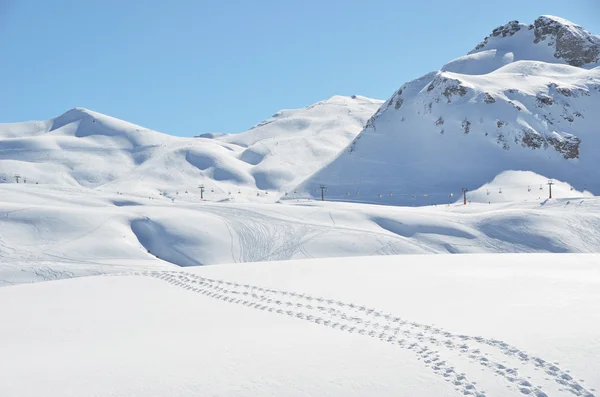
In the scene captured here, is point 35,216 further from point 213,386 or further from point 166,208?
point 213,386

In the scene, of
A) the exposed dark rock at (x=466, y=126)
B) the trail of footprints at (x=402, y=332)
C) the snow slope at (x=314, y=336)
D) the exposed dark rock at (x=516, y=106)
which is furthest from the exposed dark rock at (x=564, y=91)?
the trail of footprints at (x=402, y=332)

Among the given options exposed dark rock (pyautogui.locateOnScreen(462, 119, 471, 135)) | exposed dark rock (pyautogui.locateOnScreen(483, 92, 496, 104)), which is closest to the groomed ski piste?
exposed dark rock (pyautogui.locateOnScreen(462, 119, 471, 135))

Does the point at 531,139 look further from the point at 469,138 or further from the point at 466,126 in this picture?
the point at 466,126

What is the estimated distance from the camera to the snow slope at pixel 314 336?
7.21 m

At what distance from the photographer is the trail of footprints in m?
7.19

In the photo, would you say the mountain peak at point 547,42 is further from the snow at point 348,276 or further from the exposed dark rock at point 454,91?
the exposed dark rock at point 454,91

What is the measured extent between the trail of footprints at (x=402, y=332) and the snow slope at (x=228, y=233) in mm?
18403

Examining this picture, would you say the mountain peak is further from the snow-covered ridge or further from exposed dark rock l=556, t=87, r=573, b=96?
exposed dark rock l=556, t=87, r=573, b=96

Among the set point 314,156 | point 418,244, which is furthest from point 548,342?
point 314,156

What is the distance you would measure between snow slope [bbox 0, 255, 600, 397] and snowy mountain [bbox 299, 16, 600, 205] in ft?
263

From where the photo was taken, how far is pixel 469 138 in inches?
4254

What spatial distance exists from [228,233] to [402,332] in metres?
32.0

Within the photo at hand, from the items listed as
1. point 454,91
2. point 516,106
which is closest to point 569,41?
point 516,106

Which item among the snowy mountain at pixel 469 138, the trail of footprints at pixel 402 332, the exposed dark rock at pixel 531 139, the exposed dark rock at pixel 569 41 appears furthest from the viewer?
the exposed dark rock at pixel 569 41
